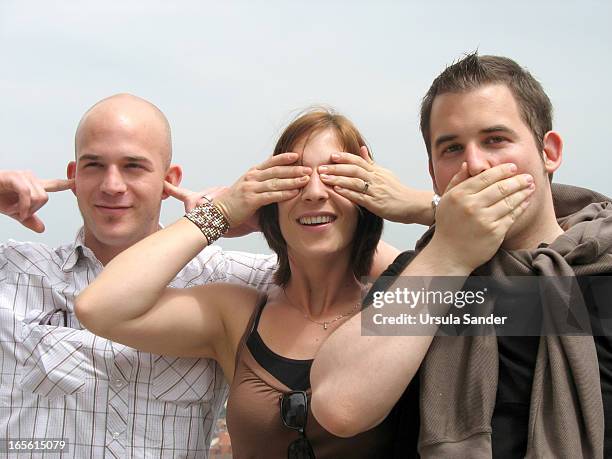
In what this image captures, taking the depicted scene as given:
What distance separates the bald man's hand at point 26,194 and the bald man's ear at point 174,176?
0.48 meters

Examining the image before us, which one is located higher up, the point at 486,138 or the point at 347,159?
the point at 347,159

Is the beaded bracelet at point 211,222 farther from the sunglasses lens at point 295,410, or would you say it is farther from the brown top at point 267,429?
the sunglasses lens at point 295,410

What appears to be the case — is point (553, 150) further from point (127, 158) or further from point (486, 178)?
point (127, 158)

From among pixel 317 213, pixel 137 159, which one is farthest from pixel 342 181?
pixel 137 159

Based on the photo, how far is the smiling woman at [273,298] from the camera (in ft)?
8.91

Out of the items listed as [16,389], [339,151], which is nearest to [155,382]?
[16,389]

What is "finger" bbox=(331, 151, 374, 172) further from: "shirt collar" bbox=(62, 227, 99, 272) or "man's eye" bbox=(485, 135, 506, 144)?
"shirt collar" bbox=(62, 227, 99, 272)

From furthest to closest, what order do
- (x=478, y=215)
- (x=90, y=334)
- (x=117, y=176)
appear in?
(x=117, y=176)
(x=90, y=334)
(x=478, y=215)

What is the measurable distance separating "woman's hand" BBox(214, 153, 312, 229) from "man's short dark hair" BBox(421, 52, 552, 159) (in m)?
0.55

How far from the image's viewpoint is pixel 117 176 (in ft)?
11.0

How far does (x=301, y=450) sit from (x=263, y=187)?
103 centimetres

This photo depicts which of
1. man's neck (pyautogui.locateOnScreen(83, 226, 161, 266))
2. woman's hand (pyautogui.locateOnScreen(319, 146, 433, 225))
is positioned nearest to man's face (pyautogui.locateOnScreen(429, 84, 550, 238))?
woman's hand (pyautogui.locateOnScreen(319, 146, 433, 225))

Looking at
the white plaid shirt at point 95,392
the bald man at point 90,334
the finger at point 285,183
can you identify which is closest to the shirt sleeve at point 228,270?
the bald man at point 90,334

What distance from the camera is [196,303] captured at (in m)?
2.99
